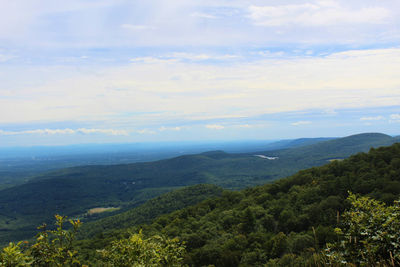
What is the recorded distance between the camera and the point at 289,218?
99.9ft

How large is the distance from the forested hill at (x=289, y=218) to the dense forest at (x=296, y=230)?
9cm

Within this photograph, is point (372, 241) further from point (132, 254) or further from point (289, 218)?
point (289, 218)

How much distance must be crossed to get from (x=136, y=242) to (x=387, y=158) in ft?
138

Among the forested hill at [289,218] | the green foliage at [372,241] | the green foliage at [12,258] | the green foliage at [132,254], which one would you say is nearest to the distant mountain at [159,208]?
the forested hill at [289,218]

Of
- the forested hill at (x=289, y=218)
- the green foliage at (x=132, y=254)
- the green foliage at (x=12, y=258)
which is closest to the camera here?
the green foliage at (x=12, y=258)

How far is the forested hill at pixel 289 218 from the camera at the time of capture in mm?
22609

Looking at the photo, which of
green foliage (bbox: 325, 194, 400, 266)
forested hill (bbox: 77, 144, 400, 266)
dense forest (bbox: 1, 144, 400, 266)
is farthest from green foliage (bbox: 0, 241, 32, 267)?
forested hill (bbox: 77, 144, 400, 266)

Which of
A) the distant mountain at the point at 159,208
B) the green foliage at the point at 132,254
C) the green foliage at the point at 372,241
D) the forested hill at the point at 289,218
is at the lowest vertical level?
the distant mountain at the point at 159,208

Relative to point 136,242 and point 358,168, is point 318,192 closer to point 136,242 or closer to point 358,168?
point 358,168

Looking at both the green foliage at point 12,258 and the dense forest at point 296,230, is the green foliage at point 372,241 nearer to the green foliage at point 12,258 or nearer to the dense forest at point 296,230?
the dense forest at point 296,230

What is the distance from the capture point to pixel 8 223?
504 ft

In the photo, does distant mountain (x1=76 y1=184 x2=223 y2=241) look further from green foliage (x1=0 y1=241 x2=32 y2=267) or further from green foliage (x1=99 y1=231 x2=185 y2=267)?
green foliage (x1=0 y1=241 x2=32 y2=267)

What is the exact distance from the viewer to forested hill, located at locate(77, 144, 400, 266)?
22609mm

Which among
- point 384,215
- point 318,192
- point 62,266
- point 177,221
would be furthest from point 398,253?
point 177,221
